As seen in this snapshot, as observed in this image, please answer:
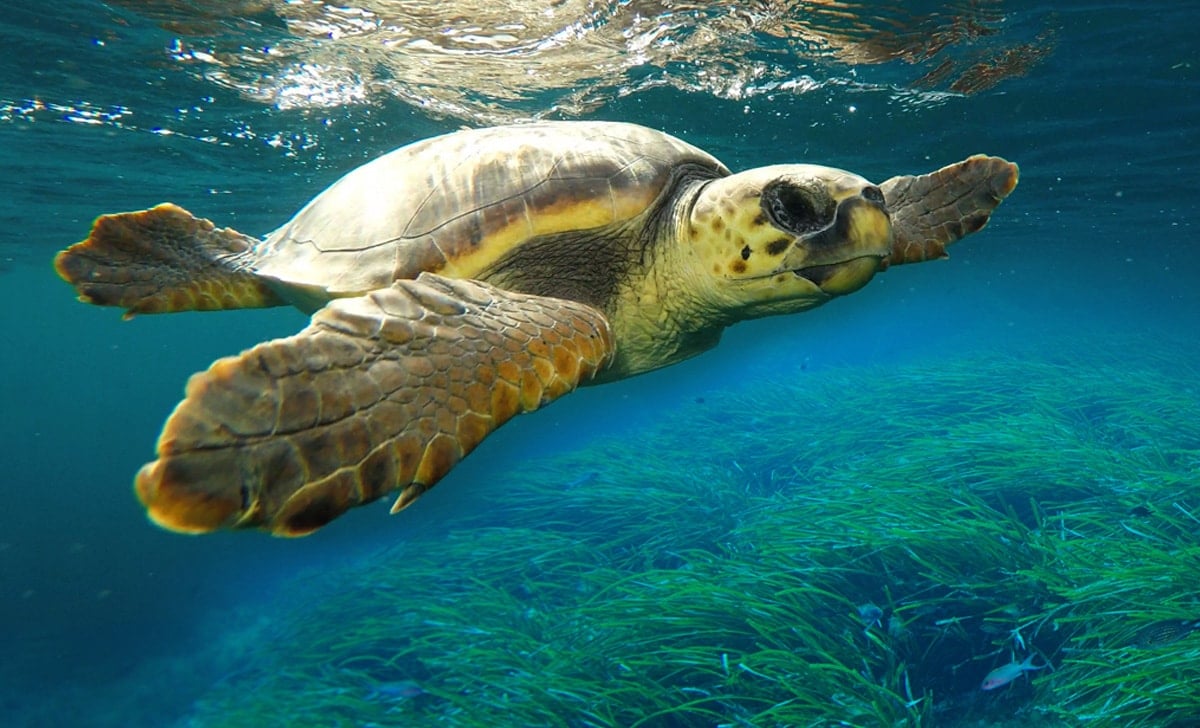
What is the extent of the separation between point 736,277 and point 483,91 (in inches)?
267

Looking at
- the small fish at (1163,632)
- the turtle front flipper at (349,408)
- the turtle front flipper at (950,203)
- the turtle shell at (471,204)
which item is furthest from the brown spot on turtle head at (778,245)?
the small fish at (1163,632)

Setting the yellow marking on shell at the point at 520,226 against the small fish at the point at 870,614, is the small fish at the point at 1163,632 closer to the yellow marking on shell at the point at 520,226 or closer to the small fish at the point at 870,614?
the small fish at the point at 870,614

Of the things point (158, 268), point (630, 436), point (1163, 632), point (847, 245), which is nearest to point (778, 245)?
point (847, 245)

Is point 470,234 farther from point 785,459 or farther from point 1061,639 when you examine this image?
point 785,459

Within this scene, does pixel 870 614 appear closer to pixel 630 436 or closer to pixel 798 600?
pixel 798 600

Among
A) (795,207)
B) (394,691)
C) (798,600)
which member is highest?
(795,207)

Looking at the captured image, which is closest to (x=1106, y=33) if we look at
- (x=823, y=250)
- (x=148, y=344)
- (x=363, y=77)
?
(x=823, y=250)

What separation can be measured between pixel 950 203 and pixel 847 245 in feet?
4.60

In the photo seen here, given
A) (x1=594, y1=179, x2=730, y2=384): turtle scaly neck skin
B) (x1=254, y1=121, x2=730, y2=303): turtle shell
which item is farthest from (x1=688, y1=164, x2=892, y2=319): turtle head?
(x1=254, y1=121, x2=730, y2=303): turtle shell

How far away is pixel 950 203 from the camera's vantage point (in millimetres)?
3166

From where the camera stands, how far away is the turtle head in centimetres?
221

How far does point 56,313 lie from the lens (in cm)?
4372

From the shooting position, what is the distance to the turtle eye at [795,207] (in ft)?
7.39

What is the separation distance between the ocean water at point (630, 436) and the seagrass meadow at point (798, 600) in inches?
1.6
